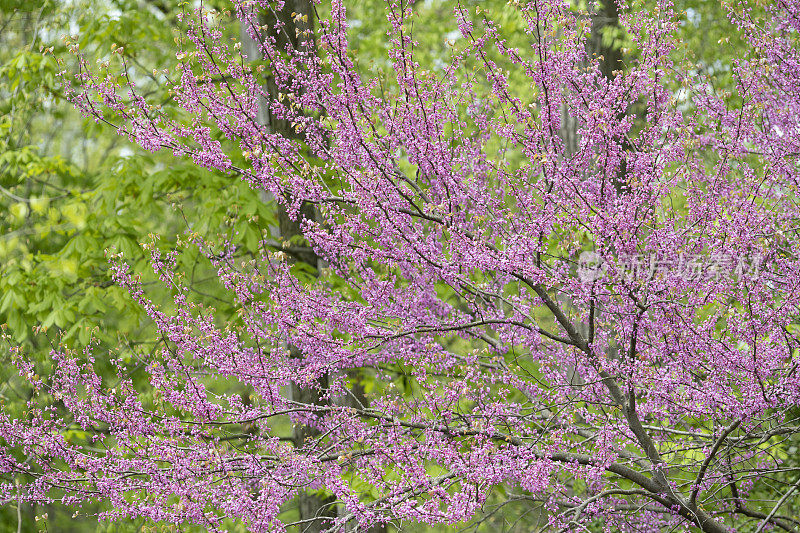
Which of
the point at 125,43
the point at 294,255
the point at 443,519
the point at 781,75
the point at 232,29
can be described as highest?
the point at 232,29

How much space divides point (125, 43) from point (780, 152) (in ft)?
17.6

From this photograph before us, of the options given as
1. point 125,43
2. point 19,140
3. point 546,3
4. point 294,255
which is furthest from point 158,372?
point 19,140

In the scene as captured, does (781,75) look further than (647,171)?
Yes

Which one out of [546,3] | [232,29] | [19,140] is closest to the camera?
[546,3]

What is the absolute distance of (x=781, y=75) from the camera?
5.05m

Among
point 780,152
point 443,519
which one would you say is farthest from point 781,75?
point 443,519

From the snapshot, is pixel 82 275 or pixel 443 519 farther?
pixel 82 275

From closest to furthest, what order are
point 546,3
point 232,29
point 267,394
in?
point 546,3 < point 267,394 < point 232,29

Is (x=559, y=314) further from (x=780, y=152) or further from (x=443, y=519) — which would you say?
(x=780, y=152)

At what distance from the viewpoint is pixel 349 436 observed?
4383 mm

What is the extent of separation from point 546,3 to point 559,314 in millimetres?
1676

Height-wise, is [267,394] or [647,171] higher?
[647,171]

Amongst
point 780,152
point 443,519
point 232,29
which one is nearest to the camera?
point 443,519

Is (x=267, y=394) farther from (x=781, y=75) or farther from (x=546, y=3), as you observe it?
(x=781, y=75)
